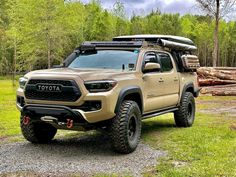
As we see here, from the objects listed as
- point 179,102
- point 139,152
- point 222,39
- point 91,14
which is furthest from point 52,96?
point 222,39

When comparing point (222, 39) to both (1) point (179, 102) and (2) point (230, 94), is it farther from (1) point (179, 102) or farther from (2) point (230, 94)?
(1) point (179, 102)

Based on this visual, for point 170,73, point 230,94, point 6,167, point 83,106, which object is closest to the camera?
point 6,167

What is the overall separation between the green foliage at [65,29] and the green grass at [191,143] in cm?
1538

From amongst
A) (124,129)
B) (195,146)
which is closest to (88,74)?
(124,129)

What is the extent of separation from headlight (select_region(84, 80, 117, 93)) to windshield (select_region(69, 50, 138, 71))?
1.11 m

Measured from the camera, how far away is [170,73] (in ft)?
32.0

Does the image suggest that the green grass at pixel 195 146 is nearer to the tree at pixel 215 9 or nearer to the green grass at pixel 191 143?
the green grass at pixel 191 143

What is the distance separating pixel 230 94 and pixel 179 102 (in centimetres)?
1109

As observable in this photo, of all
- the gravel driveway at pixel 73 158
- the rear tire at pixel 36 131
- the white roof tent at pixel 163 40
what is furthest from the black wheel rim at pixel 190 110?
the rear tire at pixel 36 131

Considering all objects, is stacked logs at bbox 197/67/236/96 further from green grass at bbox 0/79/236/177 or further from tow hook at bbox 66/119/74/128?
tow hook at bbox 66/119/74/128

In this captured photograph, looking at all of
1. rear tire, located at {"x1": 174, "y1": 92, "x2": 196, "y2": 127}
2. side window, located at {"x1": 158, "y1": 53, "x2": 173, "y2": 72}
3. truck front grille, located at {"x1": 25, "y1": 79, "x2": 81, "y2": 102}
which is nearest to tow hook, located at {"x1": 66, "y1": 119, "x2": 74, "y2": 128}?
truck front grille, located at {"x1": 25, "y1": 79, "x2": 81, "y2": 102}

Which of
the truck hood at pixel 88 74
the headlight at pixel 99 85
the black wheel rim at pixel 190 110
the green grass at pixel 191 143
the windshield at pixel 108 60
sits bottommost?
the green grass at pixel 191 143

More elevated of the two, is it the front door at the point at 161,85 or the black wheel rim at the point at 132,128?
the front door at the point at 161,85

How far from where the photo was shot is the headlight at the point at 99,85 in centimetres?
698
